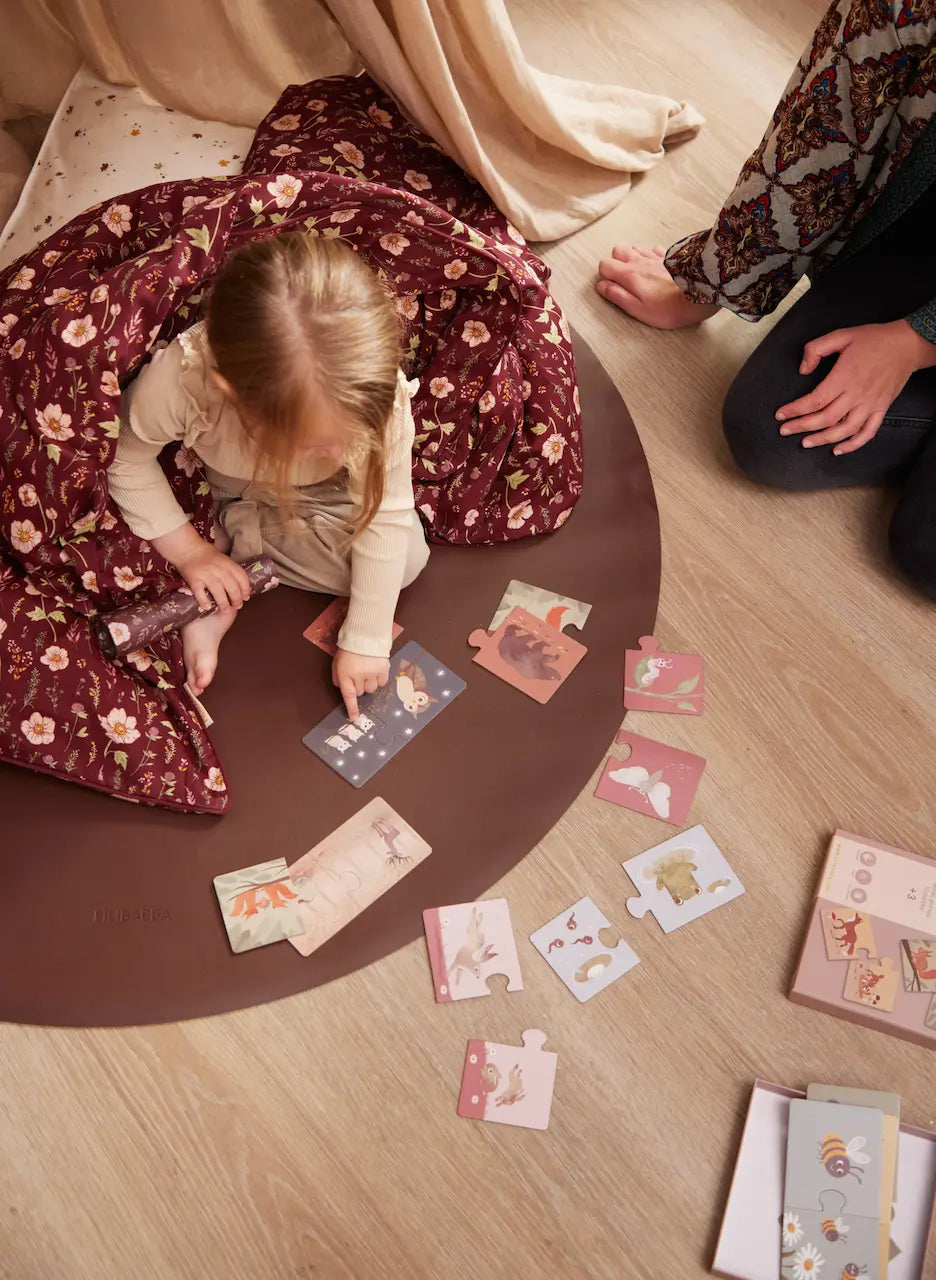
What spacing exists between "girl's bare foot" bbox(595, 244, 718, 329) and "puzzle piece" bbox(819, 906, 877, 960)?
87 cm

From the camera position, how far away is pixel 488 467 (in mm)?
1417

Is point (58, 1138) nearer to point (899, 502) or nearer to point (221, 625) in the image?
point (221, 625)

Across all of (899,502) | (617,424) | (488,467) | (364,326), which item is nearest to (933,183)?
(899,502)

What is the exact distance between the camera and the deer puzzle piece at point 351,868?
123cm

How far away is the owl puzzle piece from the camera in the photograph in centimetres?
131

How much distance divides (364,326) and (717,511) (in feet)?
2.36

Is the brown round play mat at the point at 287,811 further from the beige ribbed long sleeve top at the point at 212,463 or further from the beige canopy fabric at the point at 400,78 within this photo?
the beige canopy fabric at the point at 400,78

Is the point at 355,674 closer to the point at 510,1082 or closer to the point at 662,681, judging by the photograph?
the point at 662,681

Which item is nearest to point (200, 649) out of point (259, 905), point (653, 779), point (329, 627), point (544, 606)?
point (329, 627)

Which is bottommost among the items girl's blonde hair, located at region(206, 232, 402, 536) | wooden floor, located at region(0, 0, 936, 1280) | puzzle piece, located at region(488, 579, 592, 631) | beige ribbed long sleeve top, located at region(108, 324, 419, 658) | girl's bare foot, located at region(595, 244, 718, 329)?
wooden floor, located at region(0, 0, 936, 1280)

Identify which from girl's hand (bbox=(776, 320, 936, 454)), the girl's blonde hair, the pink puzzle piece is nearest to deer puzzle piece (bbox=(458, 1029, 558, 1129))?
the pink puzzle piece

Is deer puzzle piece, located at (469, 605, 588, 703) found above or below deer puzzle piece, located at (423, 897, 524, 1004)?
above

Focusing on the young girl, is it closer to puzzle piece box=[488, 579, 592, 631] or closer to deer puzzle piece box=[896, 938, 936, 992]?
puzzle piece box=[488, 579, 592, 631]

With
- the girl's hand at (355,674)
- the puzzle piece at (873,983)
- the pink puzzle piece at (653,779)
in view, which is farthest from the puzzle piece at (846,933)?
the girl's hand at (355,674)
